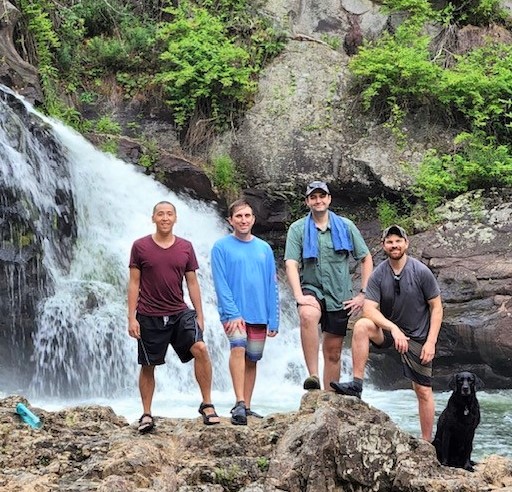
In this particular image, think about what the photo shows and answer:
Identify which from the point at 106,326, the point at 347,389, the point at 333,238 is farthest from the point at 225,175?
the point at 347,389

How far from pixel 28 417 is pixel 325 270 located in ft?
8.01

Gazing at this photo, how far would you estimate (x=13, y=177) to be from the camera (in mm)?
10312

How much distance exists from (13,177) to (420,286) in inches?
280

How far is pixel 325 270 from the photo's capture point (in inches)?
214

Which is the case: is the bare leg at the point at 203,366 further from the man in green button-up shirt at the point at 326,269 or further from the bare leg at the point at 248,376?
the man in green button-up shirt at the point at 326,269

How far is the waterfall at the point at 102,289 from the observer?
9305 millimetres

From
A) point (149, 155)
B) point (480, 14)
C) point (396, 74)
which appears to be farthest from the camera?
point (480, 14)

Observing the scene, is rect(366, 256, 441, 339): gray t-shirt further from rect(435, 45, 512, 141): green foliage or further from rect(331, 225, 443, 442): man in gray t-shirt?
rect(435, 45, 512, 141): green foliage

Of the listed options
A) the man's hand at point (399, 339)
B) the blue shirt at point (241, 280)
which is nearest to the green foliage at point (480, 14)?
the blue shirt at point (241, 280)

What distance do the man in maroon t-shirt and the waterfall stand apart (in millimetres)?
4403

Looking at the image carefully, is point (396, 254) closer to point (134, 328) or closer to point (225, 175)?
point (134, 328)

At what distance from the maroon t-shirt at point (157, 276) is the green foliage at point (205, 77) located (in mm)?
8819

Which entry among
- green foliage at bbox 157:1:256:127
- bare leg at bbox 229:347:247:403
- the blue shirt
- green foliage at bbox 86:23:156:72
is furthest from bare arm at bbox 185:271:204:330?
green foliage at bbox 86:23:156:72

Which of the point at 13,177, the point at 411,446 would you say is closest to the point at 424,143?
the point at 13,177
